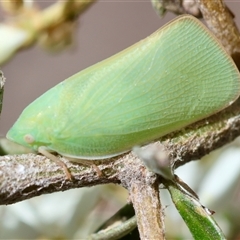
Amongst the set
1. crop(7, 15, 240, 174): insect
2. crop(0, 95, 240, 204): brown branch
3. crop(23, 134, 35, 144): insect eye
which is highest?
crop(23, 134, 35, 144): insect eye

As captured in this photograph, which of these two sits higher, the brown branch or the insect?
the insect

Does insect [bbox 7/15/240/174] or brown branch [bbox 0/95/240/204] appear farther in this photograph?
insect [bbox 7/15/240/174]

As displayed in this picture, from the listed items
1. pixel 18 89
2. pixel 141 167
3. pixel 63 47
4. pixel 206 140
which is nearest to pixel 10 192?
pixel 141 167

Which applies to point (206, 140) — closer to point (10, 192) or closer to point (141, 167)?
point (141, 167)

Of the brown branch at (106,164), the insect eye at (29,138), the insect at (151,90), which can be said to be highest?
the insect eye at (29,138)

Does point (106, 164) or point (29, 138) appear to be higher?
point (29, 138)

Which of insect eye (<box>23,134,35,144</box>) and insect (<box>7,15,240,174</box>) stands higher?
insect eye (<box>23,134,35,144</box>)

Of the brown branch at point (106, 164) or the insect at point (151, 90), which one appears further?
the insect at point (151, 90)

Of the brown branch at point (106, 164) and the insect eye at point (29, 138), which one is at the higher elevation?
the insect eye at point (29, 138)
